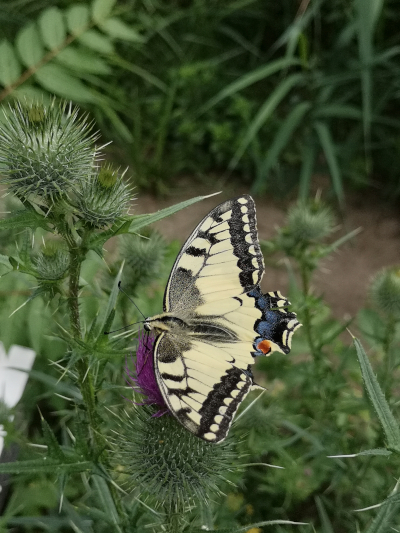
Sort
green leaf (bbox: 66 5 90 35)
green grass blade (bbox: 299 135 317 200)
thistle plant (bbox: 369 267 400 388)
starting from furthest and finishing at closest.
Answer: green grass blade (bbox: 299 135 317 200) < green leaf (bbox: 66 5 90 35) < thistle plant (bbox: 369 267 400 388)

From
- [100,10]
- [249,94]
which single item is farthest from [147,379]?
[249,94]

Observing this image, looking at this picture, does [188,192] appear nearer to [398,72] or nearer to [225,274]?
[398,72]

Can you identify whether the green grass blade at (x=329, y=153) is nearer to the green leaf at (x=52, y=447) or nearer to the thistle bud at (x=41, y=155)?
the thistle bud at (x=41, y=155)

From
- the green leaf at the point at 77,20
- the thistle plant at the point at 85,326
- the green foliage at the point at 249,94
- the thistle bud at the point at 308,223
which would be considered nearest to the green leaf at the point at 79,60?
the green leaf at the point at 77,20

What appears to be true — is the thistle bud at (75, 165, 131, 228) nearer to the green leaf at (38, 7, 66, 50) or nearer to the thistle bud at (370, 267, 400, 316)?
the thistle bud at (370, 267, 400, 316)

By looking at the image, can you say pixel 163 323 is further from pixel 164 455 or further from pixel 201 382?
pixel 164 455

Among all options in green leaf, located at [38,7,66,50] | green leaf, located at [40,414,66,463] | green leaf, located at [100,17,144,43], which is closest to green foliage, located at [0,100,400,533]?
green leaf, located at [40,414,66,463]
